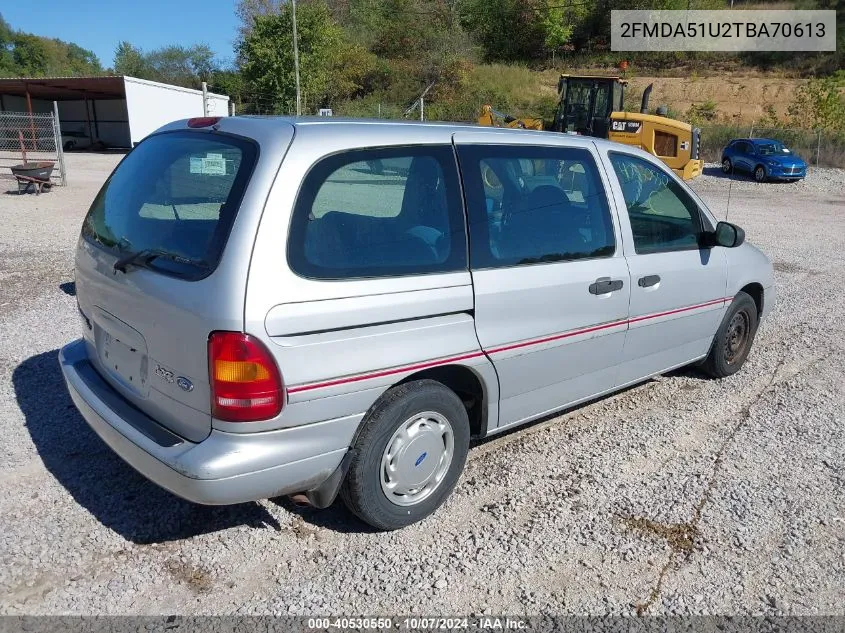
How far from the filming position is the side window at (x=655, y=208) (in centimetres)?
434

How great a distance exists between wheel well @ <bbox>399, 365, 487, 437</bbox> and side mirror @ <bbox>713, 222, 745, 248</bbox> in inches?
92.6

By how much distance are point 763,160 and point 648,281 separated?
24763 mm

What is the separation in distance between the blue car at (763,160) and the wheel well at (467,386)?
25.7 m

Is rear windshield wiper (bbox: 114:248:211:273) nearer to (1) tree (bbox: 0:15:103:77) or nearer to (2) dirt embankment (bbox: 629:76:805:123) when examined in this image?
(2) dirt embankment (bbox: 629:76:805:123)

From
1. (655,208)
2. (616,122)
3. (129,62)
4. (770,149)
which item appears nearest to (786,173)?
(770,149)

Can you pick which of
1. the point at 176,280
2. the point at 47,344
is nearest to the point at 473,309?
the point at 176,280

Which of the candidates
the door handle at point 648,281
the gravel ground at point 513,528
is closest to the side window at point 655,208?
the door handle at point 648,281

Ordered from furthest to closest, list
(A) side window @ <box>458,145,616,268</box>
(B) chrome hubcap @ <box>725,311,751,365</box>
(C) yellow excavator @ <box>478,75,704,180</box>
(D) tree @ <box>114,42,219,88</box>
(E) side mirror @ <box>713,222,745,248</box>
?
(D) tree @ <box>114,42,219,88</box> → (C) yellow excavator @ <box>478,75,704,180</box> → (B) chrome hubcap @ <box>725,311,751,365</box> → (E) side mirror @ <box>713,222,745,248</box> → (A) side window @ <box>458,145,616,268</box>

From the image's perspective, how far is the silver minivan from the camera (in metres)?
2.75

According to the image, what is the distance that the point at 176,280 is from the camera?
9.35ft

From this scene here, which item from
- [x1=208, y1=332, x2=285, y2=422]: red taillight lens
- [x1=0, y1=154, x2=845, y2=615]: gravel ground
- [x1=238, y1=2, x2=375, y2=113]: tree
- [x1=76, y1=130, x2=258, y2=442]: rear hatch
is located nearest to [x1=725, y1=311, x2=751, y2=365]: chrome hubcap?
[x1=0, y1=154, x2=845, y2=615]: gravel ground

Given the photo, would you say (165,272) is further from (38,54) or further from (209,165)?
(38,54)

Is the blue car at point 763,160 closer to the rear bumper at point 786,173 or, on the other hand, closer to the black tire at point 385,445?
the rear bumper at point 786,173

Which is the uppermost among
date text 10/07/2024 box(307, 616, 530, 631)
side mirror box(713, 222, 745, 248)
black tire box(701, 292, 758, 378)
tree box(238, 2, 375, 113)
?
tree box(238, 2, 375, 113)
